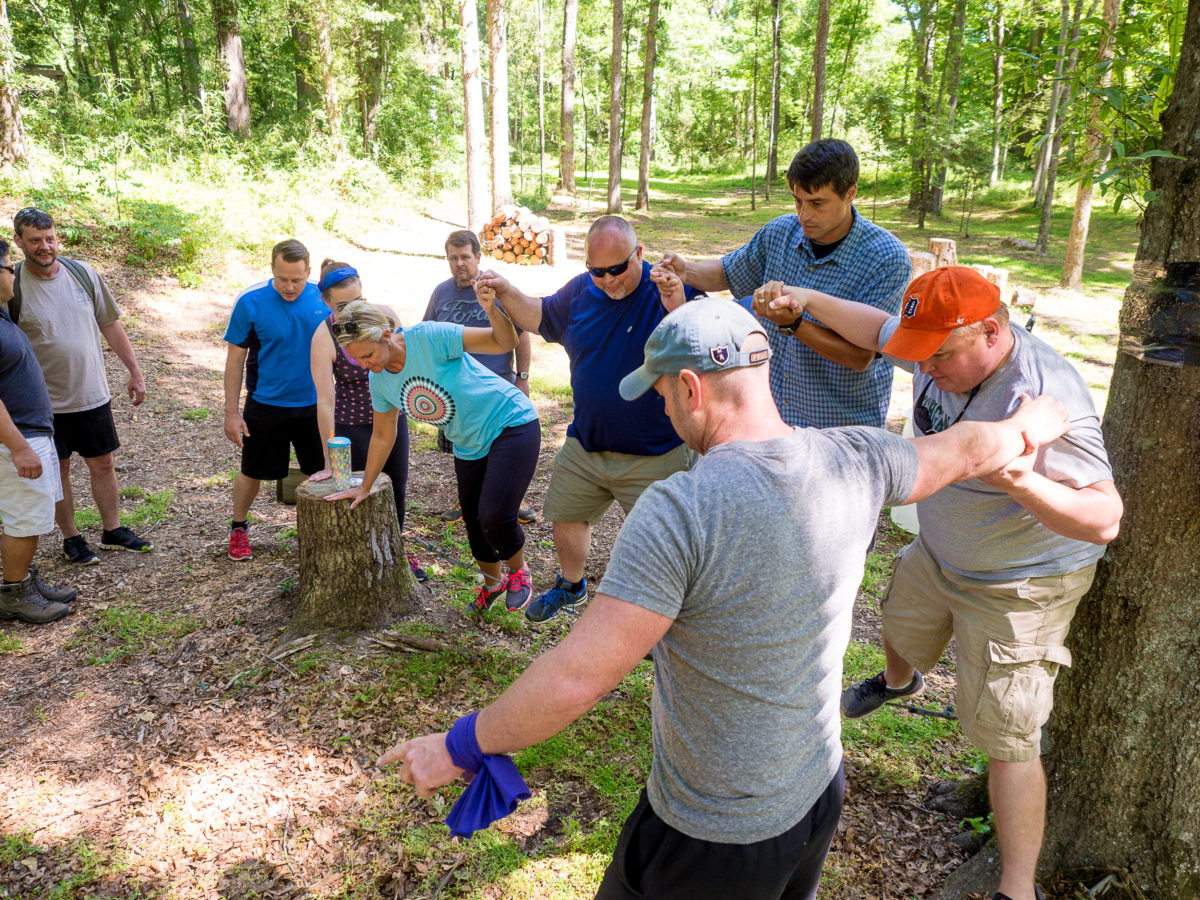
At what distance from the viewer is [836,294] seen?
11.1ft

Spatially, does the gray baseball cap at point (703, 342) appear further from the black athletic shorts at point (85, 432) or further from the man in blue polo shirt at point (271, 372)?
the black athletic shorts at point (85, 432)

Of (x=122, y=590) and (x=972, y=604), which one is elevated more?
(x=972, y=604)

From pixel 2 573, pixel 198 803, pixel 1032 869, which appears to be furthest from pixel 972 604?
pixel 2 573

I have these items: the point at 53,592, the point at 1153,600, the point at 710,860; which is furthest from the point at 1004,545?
the point at 53,592

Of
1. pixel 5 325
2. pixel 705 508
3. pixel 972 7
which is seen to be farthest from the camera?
pixel 972 7

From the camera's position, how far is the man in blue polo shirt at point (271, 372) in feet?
15.6

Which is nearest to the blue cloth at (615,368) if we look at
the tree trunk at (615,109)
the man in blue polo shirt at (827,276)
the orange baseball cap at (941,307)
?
the man in blue polo shirt at (827,276)

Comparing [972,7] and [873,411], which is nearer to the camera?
[873,411]

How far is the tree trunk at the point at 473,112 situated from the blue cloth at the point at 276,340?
10.2 m

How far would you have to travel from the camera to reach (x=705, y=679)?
1.58 m

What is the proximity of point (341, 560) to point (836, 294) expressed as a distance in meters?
2.74

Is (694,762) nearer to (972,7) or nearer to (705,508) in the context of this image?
(705,508)

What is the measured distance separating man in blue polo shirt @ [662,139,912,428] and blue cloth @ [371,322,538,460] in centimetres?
115

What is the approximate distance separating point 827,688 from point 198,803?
2.57 metres
